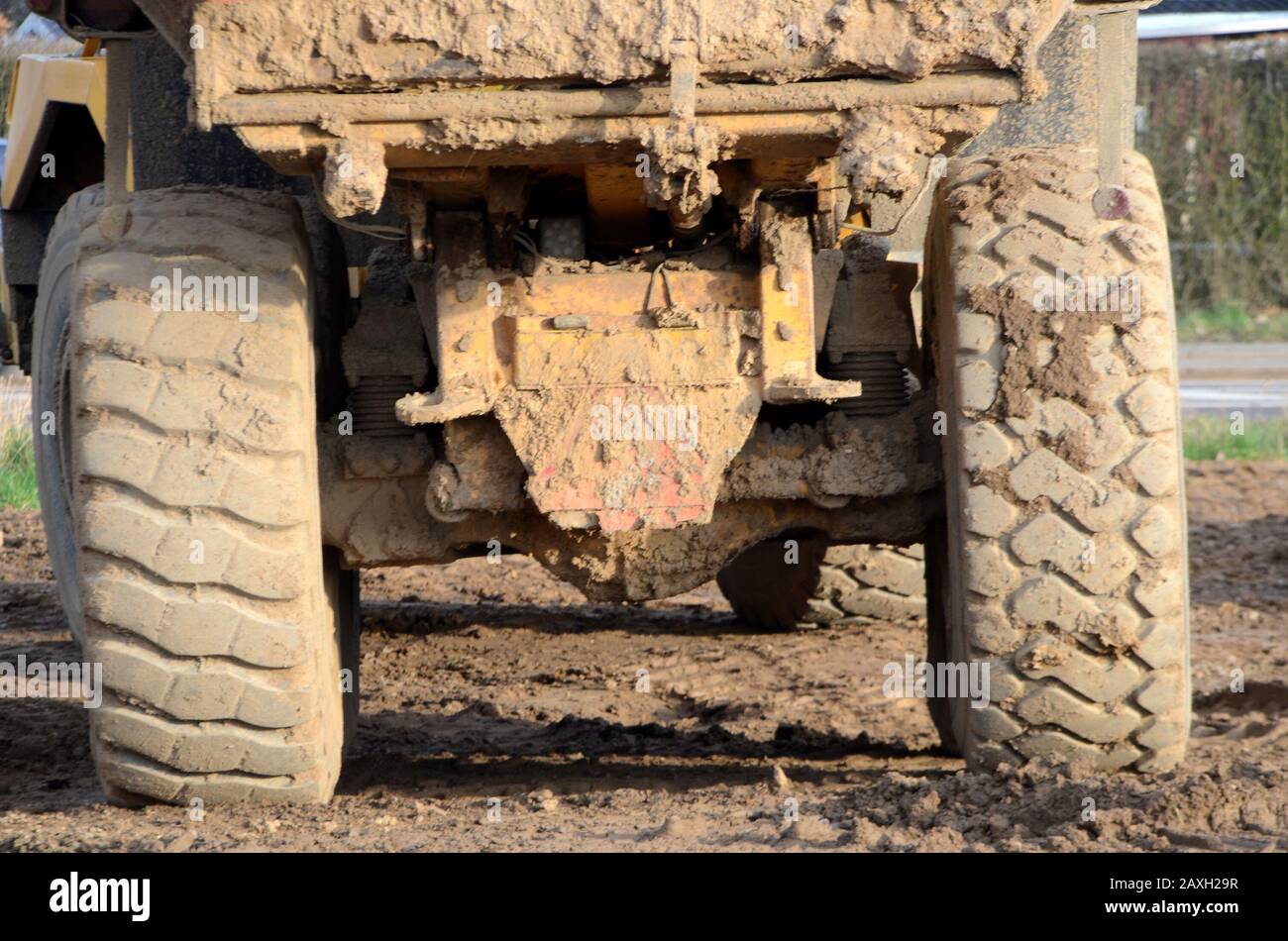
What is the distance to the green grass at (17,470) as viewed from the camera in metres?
8.96

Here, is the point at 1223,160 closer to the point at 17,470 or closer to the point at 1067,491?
the point at 17,470

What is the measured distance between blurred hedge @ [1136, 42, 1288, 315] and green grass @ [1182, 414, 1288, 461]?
678 centimetres

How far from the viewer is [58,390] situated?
13.7ft

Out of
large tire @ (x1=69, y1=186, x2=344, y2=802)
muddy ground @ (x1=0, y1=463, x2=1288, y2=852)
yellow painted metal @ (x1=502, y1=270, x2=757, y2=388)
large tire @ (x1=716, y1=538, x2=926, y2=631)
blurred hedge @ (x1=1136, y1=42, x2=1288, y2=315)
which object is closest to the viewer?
muddy ground @ (x1=0, y1=463, x2=1288, y2=852)

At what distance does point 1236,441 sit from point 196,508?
25.3 ft

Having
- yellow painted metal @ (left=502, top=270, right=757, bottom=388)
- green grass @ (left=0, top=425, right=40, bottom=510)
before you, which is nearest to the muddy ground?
green grass @ (left=0, top=425, right=40, bottom=510)

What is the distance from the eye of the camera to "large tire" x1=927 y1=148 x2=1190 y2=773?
354cm

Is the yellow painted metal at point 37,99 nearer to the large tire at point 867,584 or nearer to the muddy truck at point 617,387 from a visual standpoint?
the muddy truck at point 617,387

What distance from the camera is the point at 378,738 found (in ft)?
16.5

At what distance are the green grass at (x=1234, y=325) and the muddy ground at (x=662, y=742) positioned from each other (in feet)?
26.0

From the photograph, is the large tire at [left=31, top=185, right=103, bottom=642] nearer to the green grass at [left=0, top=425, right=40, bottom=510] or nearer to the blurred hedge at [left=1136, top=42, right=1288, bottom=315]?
the green grass at [left=0, top=425, right=40, bottom=510]

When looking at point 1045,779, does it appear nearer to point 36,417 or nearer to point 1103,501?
point 1103,501
